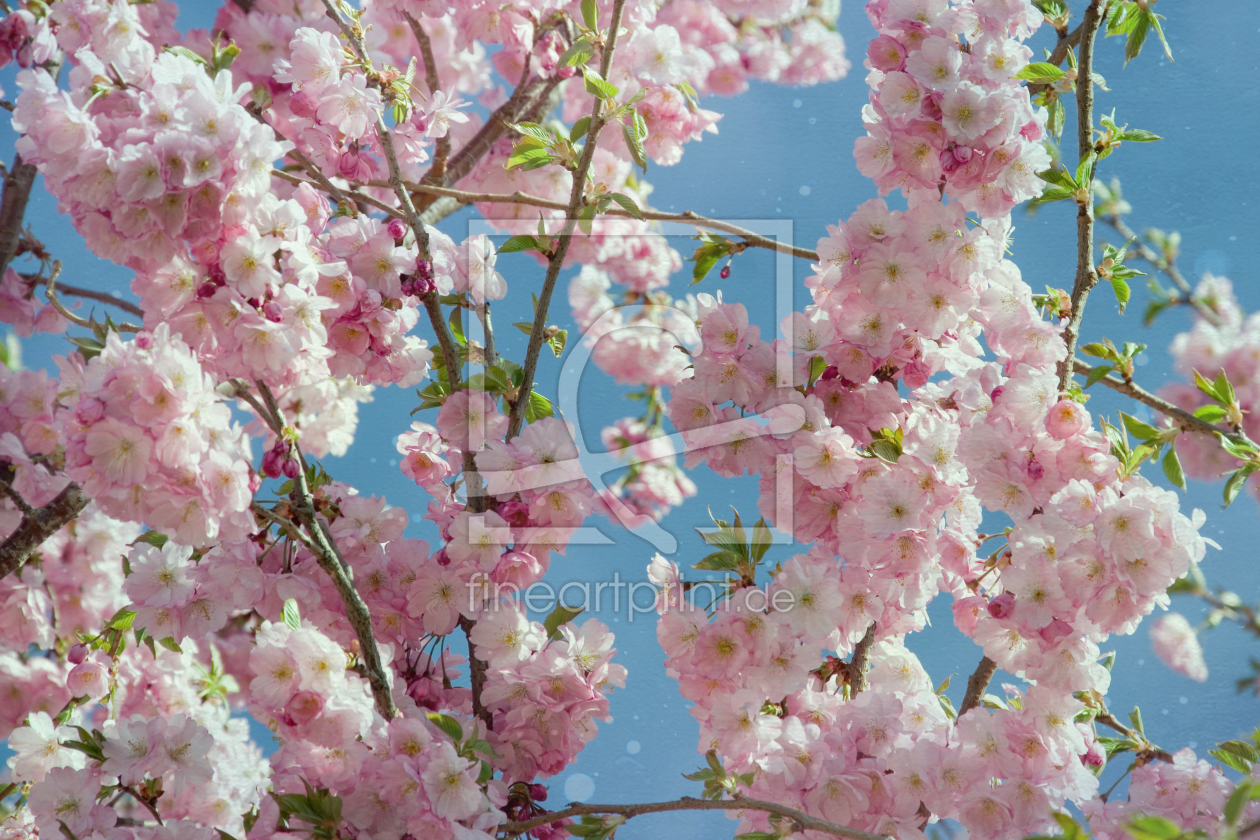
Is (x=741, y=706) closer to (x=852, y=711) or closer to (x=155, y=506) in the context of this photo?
(x=852, y=711)

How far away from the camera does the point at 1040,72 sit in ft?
4.49

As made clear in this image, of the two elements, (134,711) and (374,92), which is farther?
(134,711)

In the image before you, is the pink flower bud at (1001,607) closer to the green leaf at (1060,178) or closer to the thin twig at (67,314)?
the green leaf at (1060,178)

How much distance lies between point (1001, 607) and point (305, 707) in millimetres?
888

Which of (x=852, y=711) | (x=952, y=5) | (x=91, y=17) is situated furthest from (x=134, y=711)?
(x=952, y=5)

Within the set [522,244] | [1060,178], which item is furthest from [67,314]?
[1060,178]

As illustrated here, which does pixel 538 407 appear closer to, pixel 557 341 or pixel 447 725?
pixel 557 341

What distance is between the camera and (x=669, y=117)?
191 cm

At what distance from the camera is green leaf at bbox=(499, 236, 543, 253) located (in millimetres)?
1354

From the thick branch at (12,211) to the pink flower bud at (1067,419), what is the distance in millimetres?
1801

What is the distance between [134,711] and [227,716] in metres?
0.19

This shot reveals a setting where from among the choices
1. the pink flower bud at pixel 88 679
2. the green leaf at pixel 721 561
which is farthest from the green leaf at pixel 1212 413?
the pink flower bud at pixel 88 679

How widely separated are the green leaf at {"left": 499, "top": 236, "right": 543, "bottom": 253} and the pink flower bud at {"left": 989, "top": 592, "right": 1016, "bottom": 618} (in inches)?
30.1

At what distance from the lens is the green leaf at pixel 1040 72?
137 cm
